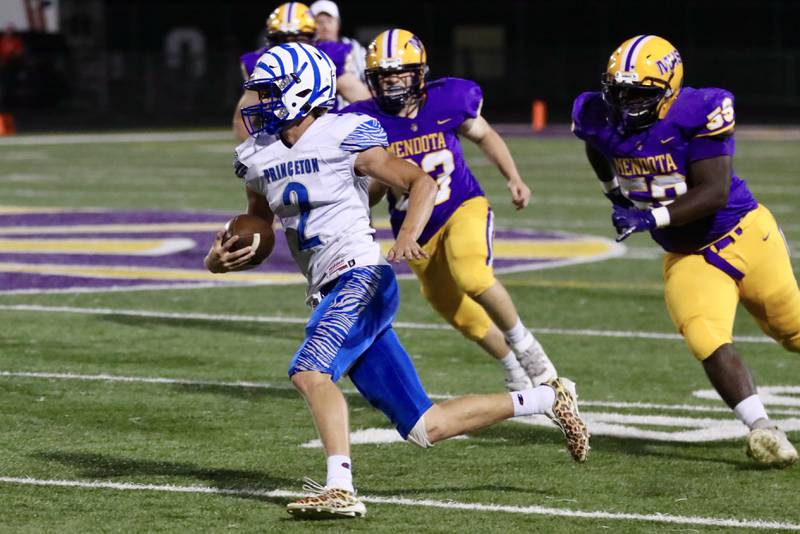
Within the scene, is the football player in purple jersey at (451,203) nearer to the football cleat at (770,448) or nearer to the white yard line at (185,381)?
the white yard line at (185,381)

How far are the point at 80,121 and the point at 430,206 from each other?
3162cm

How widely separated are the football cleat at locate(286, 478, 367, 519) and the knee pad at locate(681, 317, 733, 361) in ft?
5.52

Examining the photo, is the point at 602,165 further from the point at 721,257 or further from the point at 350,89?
the point at 350,89

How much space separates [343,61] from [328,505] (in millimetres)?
5232

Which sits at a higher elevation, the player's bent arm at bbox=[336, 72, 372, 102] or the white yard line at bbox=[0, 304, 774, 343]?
the player's bent arm at bbox=[336, 72, 372, 102]

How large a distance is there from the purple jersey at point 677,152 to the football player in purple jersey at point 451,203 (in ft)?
3.57

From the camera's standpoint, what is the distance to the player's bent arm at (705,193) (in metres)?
6.62

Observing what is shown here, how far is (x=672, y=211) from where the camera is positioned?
6.61 metres

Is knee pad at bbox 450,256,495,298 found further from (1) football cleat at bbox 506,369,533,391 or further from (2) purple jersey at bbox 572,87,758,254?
(2) purple jersey at bbox 572,87,758,254

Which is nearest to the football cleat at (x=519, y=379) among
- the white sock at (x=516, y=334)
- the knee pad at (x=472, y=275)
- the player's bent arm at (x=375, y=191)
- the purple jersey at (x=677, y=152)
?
the white sock at (x=516, y=334)

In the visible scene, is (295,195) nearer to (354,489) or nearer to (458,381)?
(354,489)

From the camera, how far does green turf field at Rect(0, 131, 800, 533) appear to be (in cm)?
579

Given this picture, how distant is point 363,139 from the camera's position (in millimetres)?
6023

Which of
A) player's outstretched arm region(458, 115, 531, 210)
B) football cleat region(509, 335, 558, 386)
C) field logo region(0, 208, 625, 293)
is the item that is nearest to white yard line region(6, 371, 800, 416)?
football cleat region(509, 335, 558, 386)
